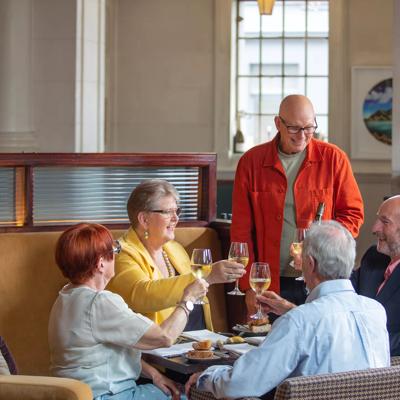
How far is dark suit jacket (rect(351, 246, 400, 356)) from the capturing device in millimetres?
4070

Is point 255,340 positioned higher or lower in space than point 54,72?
lower

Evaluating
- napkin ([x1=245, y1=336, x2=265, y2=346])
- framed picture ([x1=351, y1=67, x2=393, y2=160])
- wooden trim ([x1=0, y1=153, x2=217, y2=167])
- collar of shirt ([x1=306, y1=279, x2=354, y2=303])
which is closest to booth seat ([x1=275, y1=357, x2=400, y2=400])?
collar of shirt ([x1=306, y1=279, x2=354, y2=303])

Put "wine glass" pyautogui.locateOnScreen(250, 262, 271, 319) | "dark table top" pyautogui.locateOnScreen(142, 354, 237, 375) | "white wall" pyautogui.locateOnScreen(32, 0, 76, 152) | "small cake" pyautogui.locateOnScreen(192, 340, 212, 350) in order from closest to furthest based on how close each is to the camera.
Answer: "dark table top" pyautogui.locateOnScreen(142, 354, 237, 375)
"small cake" pyautogui.locateOnScreen(192, 340, 212, 350)
"wine glass" pyautogui.locateOnScreen(250, 262, 271, 319)
"white wall" pyautogui.locateOnScreen(32, 0, 76, 152)

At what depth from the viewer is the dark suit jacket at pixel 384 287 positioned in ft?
13.4

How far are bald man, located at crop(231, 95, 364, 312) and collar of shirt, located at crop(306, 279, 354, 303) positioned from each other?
5.58ft

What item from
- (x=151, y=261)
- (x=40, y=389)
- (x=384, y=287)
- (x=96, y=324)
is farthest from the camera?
(x=151, y=261)

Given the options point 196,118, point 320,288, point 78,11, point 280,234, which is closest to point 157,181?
point 280,234

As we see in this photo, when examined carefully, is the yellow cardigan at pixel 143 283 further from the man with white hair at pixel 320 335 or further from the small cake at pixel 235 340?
the man with white hair at pixel 320 335

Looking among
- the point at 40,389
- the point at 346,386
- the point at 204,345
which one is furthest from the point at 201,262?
the point at 346,386

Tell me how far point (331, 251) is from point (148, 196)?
150cm

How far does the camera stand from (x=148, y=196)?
14.7ft

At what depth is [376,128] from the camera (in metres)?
12.6

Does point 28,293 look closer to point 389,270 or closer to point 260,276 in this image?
point 260,276

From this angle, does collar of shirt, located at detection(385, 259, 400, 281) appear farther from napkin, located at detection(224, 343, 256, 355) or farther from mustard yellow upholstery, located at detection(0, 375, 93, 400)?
mustard yellow upholstery, located at detection(0, 375, 93, 400)
